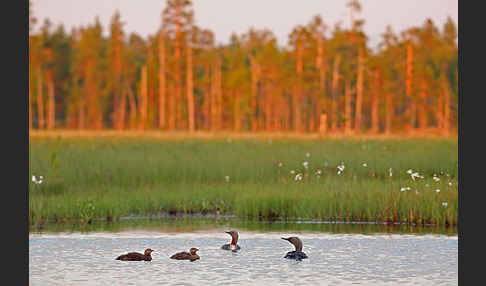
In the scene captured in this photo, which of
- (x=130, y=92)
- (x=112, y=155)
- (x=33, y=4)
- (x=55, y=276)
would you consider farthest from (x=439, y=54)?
(x=55, y=276)

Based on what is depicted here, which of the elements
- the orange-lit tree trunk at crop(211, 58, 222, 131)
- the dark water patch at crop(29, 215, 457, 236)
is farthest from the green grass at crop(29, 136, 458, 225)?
the orange-lit tree trunk at crop(211, 58, 222, 131)

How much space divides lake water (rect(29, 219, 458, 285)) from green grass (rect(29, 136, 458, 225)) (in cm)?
136

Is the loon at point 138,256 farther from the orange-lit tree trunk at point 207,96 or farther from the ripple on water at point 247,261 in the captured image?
the orange-lit tree trunk at point 207,96

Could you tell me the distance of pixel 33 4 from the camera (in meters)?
90.2

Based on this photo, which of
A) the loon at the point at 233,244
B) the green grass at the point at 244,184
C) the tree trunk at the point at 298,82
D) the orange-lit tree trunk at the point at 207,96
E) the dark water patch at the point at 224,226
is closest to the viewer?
the loon at the point at 233,244

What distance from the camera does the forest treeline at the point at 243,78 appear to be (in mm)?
87312

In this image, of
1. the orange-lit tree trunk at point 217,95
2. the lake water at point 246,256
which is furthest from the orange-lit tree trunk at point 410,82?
the lake water at point 246,256

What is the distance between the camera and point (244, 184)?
2283cm

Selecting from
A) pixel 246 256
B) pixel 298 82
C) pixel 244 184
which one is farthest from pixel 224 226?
pixel 298 82

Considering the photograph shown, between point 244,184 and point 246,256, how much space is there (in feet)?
31.2

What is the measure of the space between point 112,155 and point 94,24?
280 feet

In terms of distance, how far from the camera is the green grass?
18.5 meters

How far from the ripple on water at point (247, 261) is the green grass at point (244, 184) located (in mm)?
2706

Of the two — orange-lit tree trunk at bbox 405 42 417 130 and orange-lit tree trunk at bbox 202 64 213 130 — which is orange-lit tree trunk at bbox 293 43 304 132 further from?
orange-lit tree trunk at bbox 202 64 213 130
